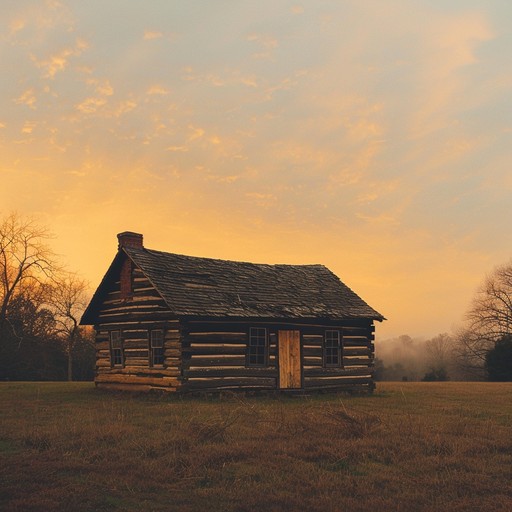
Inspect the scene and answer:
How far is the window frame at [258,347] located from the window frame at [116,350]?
19.5ft

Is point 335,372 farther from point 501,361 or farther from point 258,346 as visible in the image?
point 501,361

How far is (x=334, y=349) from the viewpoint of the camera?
81.6ft

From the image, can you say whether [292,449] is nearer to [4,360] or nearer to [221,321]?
[221,321]

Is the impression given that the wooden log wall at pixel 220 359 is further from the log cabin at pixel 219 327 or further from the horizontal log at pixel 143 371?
the horizontal log at pixel 143 371

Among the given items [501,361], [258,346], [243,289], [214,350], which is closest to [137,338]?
[214,350]

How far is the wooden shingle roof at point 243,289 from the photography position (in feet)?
70.3

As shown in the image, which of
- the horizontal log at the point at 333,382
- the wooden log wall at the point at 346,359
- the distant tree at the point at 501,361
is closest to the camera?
the horizontal log at the point at 333,382

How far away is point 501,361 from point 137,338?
101ft

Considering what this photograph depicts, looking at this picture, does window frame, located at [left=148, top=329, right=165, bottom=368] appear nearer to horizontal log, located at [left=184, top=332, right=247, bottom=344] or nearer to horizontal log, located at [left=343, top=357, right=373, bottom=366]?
horizontal log, located at [left=184, top=332, right=247, bottom=344]

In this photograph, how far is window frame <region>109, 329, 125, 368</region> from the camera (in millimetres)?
24438

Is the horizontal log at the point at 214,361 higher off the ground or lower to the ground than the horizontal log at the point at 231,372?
higher

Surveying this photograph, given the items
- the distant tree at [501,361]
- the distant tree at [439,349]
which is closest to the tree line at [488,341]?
the distant tree at [501,361]

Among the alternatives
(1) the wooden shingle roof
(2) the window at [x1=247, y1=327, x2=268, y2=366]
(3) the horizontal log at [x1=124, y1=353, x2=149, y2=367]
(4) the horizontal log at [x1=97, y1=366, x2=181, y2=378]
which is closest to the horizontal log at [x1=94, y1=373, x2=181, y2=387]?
(4) the horizontal log at [x1=97, y1=366, x2=181, y2=378]

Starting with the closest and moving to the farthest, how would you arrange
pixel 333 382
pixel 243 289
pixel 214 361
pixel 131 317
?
pixel 214 361
pixel 131 317
pixel 243 289
pixel 333 382
